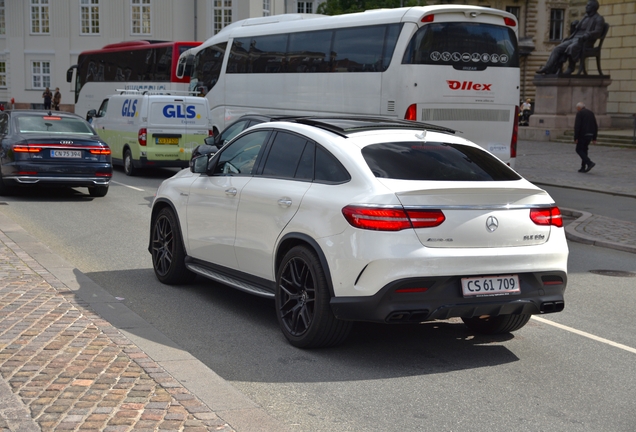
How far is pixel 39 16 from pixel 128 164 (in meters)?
44.7

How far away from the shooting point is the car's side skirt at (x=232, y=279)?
7066 millimetres

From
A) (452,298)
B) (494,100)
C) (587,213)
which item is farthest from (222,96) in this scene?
(452,298)

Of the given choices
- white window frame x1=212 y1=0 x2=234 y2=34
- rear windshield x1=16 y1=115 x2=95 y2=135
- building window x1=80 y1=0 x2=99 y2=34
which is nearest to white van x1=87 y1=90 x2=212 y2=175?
rear windshield x1=16 y1=115 x2=95 y2=135

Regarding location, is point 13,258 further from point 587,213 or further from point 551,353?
point 587,213

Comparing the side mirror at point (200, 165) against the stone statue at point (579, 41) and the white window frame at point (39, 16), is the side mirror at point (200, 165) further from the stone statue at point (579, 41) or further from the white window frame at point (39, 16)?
the white window frame at point (39, 16)

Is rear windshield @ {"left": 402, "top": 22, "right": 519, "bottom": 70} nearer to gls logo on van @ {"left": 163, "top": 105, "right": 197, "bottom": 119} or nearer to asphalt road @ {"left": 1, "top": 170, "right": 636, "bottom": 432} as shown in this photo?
gls logo on van @ {"left": 163, "top": 105, "right": 197, "bottom": 119}

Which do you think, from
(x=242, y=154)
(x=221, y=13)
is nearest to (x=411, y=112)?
(x=242, y=154)

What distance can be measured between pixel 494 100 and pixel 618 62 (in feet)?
80.7

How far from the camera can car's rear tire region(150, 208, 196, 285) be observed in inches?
339

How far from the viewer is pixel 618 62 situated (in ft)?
133

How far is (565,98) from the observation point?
1432 inches

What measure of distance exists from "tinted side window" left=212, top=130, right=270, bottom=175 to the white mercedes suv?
0.04 meters

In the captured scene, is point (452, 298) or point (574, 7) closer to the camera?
point (452, 298)

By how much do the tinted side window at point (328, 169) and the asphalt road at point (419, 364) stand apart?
1232 millimetres
